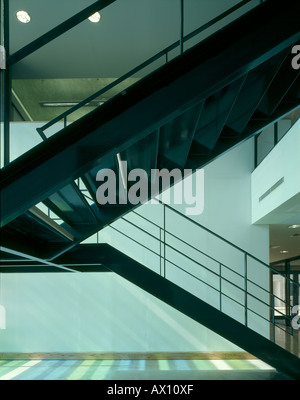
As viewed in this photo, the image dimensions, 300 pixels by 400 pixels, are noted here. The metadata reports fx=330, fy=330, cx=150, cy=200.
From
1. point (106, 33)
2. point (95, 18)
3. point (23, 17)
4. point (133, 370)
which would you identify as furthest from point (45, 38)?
point (133, 370)

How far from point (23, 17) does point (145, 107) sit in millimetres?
4162

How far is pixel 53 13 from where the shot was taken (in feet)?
15.4

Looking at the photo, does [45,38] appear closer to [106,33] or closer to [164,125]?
[164,125]

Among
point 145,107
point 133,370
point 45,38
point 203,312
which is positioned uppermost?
point 45,38

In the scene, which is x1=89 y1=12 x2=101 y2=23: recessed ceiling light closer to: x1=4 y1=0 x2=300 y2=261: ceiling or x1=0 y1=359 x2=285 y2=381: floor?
x1=4 y1=0 x2=300 y2=261: ceiling

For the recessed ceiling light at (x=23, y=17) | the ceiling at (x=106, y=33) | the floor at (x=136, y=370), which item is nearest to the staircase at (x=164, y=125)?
the floor at (x=136, y=370)

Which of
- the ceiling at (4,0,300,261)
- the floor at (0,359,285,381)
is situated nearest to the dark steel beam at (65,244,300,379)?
the floor at (0,359,285,381)

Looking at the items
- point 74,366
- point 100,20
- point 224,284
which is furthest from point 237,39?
point 74,366

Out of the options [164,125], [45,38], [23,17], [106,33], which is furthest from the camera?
[106,33]

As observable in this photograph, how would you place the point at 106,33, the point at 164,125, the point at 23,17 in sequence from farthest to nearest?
the point at 106,33 → the point at 23,17 → the point at 164,125

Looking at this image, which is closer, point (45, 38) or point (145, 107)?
point (145, 107)

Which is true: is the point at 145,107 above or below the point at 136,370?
above

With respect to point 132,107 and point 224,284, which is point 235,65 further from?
point 224,284

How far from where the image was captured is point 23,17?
15.4 ft
